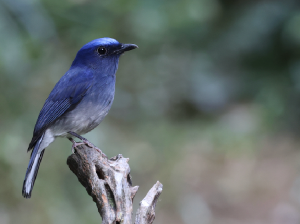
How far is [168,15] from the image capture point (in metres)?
5.31

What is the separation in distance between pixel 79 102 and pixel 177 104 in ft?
13.7

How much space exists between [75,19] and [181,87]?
3.32 metres

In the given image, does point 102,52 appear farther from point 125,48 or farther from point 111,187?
point 111,187

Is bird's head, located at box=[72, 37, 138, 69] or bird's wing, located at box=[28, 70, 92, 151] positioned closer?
bird's wing, located at box=[28, 70, 92, 151]

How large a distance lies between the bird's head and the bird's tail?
2.44 ft

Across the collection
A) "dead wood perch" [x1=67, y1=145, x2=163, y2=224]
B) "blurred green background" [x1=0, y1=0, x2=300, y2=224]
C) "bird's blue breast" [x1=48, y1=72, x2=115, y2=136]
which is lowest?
"dead wood perch" [x1=67, y1=145, x2=163, y2=224]

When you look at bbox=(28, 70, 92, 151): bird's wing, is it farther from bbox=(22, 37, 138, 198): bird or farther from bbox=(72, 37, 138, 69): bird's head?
bbox=(72, 37, 138, 69): bird's head

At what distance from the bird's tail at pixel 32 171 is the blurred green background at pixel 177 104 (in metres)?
0.77

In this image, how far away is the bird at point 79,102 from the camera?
299cm

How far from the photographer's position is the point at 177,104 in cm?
709

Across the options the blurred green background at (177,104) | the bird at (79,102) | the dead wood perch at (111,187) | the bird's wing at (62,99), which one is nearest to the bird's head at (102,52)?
the bird at (79,102)

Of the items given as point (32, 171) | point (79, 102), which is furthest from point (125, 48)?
point (32, 171)

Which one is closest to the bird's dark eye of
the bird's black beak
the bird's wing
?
the bird's black beak

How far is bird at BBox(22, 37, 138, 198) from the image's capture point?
2990 mm
